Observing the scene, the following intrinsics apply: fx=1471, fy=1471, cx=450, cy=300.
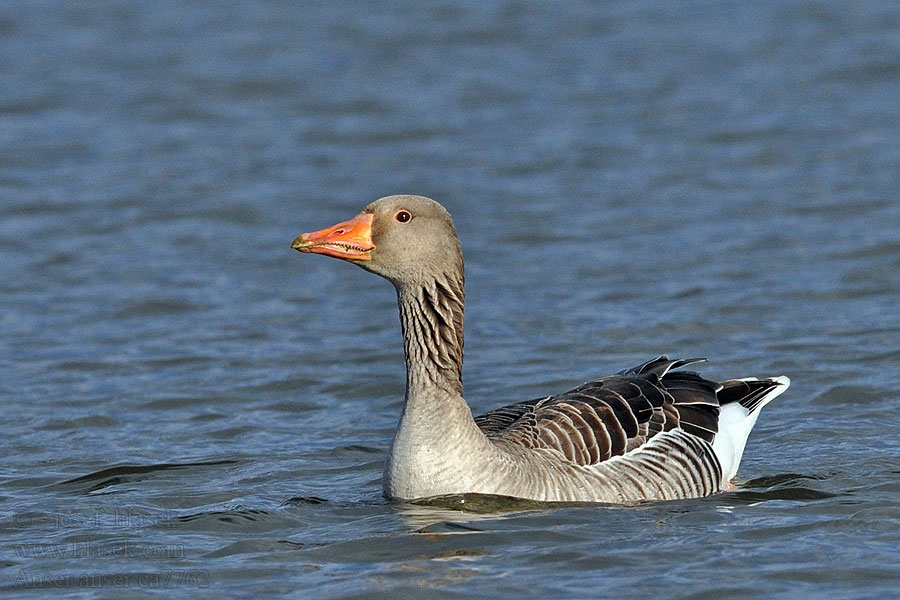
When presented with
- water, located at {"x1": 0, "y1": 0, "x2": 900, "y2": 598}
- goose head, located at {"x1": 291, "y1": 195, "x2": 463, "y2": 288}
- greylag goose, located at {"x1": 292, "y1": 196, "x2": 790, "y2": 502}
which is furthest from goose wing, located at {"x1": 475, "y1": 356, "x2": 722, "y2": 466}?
goose head, located at {"x1": 291, "y1": 195, "x2": 463, "y2": 288}

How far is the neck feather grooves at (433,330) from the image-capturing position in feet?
33.0

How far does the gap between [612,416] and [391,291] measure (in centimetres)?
746

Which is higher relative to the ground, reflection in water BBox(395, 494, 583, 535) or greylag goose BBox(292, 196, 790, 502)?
greylag goose BBox(292, 196, 790, 502)

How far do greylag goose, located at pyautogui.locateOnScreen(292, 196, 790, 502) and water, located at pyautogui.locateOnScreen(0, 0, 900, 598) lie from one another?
9.5 inches

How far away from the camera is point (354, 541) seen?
9.48 meters

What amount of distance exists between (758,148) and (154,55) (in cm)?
1193

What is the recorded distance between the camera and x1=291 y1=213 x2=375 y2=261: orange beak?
970cm

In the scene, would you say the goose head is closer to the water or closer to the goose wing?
the goose wing

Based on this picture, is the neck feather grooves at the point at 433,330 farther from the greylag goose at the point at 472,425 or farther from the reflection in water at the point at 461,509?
the reflection in water at the point at 461,509

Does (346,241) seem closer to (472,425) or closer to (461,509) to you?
(472,425)

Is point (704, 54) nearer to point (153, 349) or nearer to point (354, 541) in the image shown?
point (153, 349)

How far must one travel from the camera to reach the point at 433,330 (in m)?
10.1

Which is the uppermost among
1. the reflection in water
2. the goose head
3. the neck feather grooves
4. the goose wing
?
the goose head

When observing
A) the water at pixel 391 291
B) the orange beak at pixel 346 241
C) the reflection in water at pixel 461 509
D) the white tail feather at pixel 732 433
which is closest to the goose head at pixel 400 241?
the orange beak at pixel 346 241
